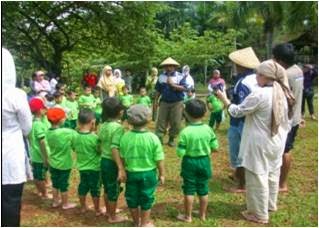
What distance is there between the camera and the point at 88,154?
16.5ft

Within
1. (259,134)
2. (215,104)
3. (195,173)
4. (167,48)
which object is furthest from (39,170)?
(167,48)

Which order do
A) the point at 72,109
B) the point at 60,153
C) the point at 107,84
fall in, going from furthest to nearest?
the point at 107,84 < the point at 72,109 < the point at 60,153

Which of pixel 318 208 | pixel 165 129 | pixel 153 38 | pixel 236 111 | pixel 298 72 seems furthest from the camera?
pixel 153 38

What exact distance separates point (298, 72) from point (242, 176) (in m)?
1.37

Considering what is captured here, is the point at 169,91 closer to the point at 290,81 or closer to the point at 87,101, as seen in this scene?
the point at 87,101

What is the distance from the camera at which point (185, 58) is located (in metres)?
32.5

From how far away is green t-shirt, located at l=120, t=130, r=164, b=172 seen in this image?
4547 mm

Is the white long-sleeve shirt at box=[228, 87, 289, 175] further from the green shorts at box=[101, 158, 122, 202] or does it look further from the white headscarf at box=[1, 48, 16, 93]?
the white headscarf at box=[1, 48, 16, 93]

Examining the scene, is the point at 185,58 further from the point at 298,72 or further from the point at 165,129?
the point at 298,72

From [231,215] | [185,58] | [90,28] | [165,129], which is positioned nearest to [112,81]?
Result: [165,129]

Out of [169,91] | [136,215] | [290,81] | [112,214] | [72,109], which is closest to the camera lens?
[136,215]

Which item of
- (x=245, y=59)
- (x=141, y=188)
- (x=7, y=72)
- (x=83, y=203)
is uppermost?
(x=245, y=59)

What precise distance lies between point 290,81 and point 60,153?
2627mm

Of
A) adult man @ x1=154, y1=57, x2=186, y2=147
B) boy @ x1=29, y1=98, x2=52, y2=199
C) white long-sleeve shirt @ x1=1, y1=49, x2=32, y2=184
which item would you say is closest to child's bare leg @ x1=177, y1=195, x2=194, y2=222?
boy @ x1=29, y1=98, x2=52, y2=199
